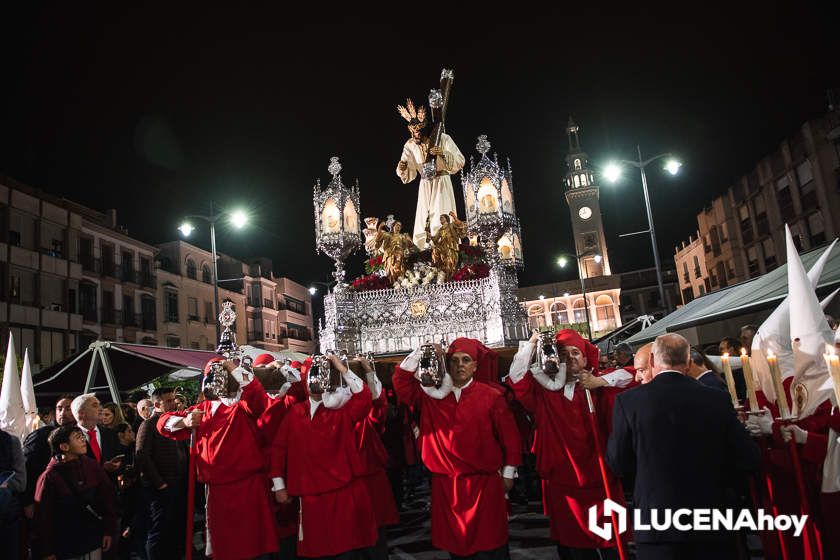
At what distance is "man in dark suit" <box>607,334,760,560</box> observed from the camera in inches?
130

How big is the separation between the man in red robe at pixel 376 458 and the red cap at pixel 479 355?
2.74 ft

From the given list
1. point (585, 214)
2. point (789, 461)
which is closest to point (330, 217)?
point (789, 461)


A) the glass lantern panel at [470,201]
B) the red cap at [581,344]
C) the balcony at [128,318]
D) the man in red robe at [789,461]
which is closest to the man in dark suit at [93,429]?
the red cap at [581,344]

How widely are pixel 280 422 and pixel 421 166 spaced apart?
49.3 ft

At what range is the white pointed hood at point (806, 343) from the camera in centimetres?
425

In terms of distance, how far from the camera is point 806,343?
444 cm

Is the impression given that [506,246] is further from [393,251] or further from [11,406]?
[11,406]

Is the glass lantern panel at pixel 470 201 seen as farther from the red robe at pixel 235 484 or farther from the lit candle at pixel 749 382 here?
the lit candle at pixel 749 382

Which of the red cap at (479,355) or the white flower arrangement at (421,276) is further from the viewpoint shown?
→ the white flower arrangement at (421,276)

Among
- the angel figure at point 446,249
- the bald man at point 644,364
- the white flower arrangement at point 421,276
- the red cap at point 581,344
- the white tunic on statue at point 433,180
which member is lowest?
the bald man at point 644,364

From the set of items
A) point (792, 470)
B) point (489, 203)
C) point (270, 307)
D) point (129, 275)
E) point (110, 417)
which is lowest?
point (792, 470)

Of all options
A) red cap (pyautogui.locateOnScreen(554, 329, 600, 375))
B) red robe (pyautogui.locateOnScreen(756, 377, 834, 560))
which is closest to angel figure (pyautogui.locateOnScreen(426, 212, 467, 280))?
red cap (pyautogui.locateOnScreen(554, 329, 600, 375))

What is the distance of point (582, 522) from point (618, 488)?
40 centimetres

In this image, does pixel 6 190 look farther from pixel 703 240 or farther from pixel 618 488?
pixel 703 240
